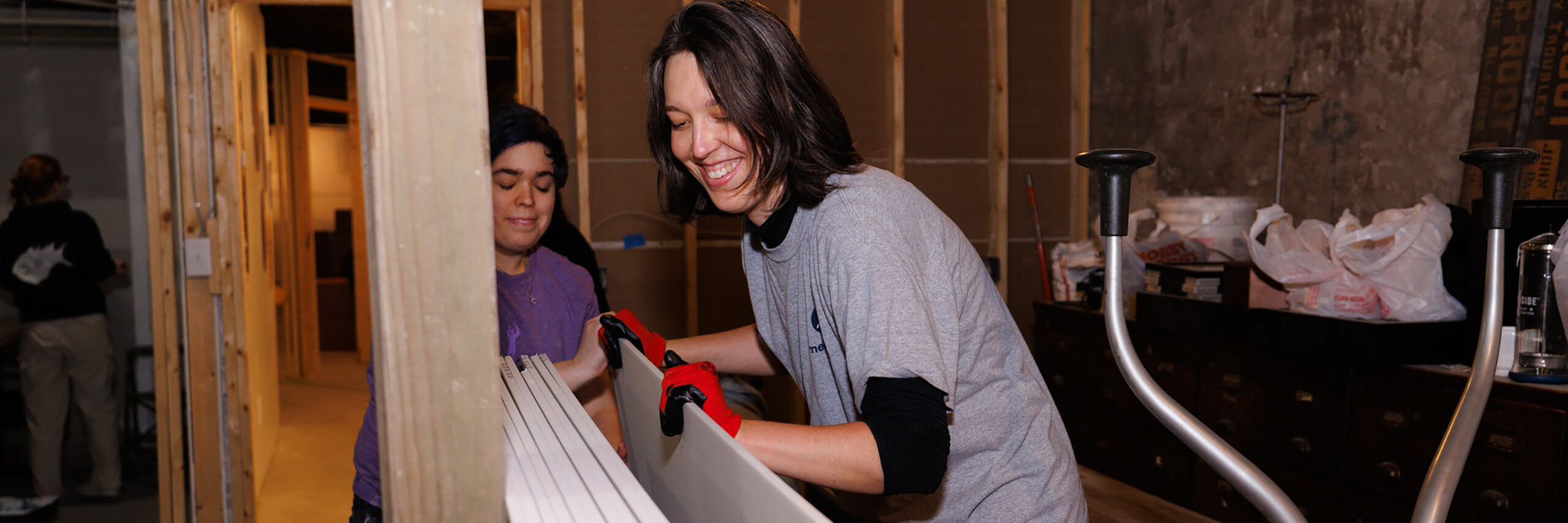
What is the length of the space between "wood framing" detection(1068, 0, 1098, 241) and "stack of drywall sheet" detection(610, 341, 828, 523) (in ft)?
12.4

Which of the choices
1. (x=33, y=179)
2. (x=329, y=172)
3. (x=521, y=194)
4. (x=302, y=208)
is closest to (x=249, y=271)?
(x=33, y=179)

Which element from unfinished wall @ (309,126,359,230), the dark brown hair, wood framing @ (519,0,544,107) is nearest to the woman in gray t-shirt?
wood framing @ (519,0,544,107)

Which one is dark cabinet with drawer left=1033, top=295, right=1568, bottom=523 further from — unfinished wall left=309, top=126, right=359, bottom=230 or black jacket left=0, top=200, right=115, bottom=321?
unfinished wall left=309, top=126, right=359, bottom=230

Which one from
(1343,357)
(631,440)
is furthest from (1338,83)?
(631,440)

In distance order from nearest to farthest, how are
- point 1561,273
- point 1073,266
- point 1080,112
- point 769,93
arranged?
point 769,93, point 1561,273, point 1073,266, point 1080,112

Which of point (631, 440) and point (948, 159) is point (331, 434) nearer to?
point (948, 159)

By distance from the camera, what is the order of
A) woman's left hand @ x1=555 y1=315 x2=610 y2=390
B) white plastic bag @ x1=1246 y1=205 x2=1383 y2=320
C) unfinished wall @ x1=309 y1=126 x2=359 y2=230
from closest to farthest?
woman's left hand @ x1=555 y1=315 x2=610 y2=390 → white plastic bag @ x1=1246 y1=205 x2=1383 y2=320 → unfinished wall @ x1=309 y1=126 x2=359 y2=230

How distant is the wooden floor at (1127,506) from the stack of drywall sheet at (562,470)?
264 cm

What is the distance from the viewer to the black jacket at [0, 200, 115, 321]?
3.38 m

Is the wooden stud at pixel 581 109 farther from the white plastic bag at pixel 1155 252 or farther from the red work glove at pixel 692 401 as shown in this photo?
the red work glove at pixel 692 401

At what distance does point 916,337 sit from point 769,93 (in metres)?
0.32

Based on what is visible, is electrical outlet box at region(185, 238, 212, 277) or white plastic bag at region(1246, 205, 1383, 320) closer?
white plastic bag at region(1246, 205, 1383, 320)

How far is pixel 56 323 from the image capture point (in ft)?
11.4

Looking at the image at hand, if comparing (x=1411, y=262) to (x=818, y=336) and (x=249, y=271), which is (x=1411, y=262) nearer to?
(x=818, y=336)
